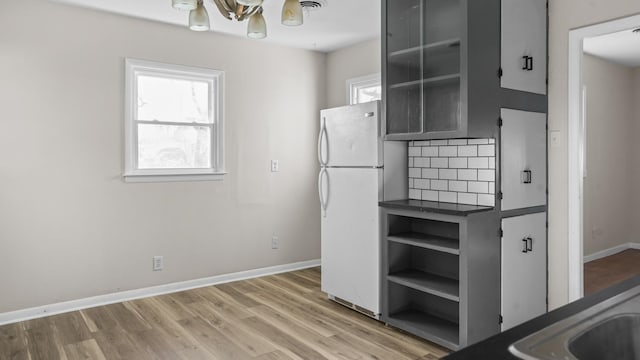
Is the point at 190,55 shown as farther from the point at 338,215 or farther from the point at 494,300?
the point at 494,300

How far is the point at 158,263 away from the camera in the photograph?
4.20 m

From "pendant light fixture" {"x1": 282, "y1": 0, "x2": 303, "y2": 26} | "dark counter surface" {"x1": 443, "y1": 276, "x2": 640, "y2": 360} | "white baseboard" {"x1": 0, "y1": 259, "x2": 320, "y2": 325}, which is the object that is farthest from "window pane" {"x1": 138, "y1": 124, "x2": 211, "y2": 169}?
"dark counter surface" {"x1": 443, "y1": 276, "x2": 640, "y2": 360}

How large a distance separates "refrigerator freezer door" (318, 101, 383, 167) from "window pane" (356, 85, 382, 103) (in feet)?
3.66

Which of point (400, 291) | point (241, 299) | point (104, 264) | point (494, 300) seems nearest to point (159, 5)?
point (104, 264)

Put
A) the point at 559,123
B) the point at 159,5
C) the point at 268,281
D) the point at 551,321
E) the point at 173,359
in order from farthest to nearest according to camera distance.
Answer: the point at 268,281
the point at 159,5
the point at 559,123
the point at 173,359
the point at 551,321

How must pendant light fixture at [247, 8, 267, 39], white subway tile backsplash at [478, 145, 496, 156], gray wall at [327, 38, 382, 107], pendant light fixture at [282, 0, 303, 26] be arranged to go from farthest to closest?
gray wall at [327, 38, 382, 107]
white subway tile backsplash at [478, 145, 496, 156]
pendant light fixture at [247, 8, 267, 39]
pendant light fixture at [282, 0, 303, 26]

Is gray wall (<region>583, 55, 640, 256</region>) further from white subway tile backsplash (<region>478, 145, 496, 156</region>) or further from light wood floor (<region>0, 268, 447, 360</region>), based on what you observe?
light wood floor (<region>0, 268, 447, 360</region>)

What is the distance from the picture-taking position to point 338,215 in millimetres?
3793

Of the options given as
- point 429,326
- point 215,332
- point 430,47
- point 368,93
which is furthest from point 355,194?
point 368,93

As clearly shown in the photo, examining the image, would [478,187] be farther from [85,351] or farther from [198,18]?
[85,351]

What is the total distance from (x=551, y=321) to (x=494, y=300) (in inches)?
81.2

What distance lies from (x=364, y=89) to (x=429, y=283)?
2.53 meters

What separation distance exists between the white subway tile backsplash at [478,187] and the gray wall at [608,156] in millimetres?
2998

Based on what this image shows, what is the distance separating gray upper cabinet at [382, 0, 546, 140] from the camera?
2773 millimetres
